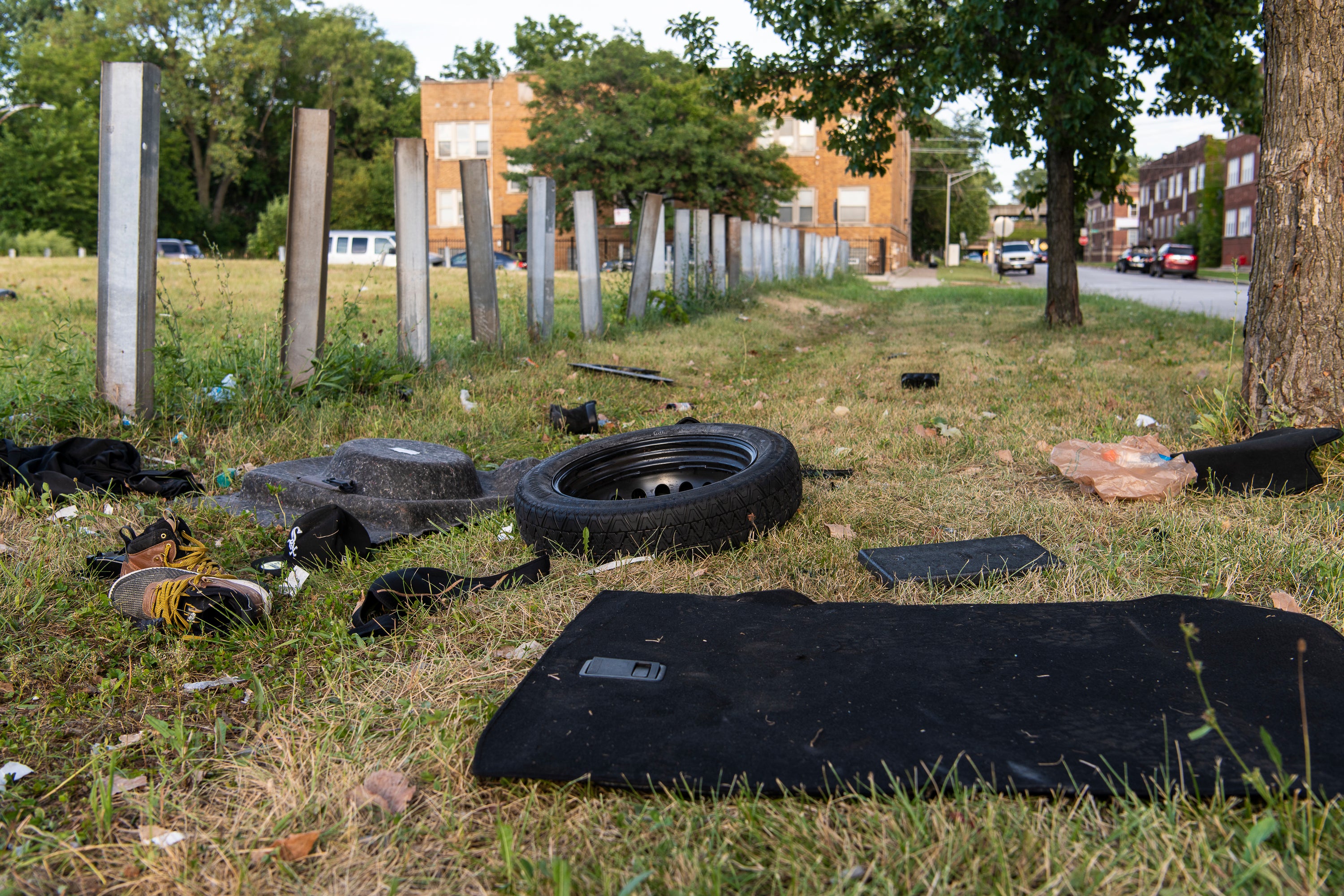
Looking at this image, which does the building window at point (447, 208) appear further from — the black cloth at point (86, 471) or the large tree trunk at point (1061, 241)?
the black cloth at point (86, 471)

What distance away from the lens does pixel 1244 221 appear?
49094mm

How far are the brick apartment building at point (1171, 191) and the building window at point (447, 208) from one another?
44.2 metres

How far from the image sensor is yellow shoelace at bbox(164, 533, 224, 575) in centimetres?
304

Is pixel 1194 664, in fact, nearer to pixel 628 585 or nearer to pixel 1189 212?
pixel 628 585

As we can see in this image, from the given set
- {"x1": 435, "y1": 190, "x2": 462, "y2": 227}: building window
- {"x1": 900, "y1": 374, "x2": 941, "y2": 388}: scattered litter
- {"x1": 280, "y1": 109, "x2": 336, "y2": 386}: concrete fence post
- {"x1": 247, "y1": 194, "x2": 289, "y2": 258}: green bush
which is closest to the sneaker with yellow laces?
{"x1": 280, "y1": 109, "x2": 336, "y2": 386}: concrete fence post

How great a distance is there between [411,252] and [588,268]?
348 centimetres

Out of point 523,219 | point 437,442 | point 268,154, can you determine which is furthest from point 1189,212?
point 437,442

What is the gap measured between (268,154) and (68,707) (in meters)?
66.2

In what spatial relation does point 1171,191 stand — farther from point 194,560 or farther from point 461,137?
point 194,560

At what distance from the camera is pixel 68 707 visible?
7.85 ft

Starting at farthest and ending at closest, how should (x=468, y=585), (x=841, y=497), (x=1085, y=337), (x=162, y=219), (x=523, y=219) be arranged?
(x=162, y=219) → (x=523, y=219) → (x=1085, y=337) → (x=841, y=497) → (x=468, y=585)

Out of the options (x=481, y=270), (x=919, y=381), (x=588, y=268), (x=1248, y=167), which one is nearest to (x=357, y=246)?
(x=588, y=268)

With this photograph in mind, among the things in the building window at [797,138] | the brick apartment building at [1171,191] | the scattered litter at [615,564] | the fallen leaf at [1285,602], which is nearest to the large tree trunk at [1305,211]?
the fallen leaf at [1285,602]

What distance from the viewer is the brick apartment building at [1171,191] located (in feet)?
206
